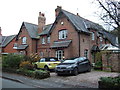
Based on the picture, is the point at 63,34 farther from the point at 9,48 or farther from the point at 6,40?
the point at 6,40

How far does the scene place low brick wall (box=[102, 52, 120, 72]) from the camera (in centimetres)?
1680

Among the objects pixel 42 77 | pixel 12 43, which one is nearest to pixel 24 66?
pixel 42 77

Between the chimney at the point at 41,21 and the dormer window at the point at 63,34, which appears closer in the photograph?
the dormer window at the point at 63,34

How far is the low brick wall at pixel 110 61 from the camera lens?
16795 mm

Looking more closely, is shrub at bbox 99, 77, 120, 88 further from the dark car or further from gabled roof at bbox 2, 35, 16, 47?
gabled roof at bbox 2, 35, 16, 47

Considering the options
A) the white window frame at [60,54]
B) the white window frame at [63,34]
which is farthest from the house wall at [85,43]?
the white window frame at [60,54]

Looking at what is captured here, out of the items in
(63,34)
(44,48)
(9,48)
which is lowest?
(44,48)

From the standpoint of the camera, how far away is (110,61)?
17188 mm

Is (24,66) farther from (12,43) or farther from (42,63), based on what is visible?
(12,43)

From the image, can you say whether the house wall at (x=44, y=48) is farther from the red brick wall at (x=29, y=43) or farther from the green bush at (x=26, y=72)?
the green bush at (x=26, y=72)

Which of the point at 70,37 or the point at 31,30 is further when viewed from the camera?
the point at 31,30

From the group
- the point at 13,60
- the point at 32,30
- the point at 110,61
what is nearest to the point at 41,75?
the point at 13,60

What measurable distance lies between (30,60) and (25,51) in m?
14.1

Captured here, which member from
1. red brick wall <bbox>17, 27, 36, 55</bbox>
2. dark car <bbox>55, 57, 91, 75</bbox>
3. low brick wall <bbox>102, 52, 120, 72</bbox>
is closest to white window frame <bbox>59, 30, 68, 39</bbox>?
red brick wall <bbox>17, 27, 36, 55</bbox>
